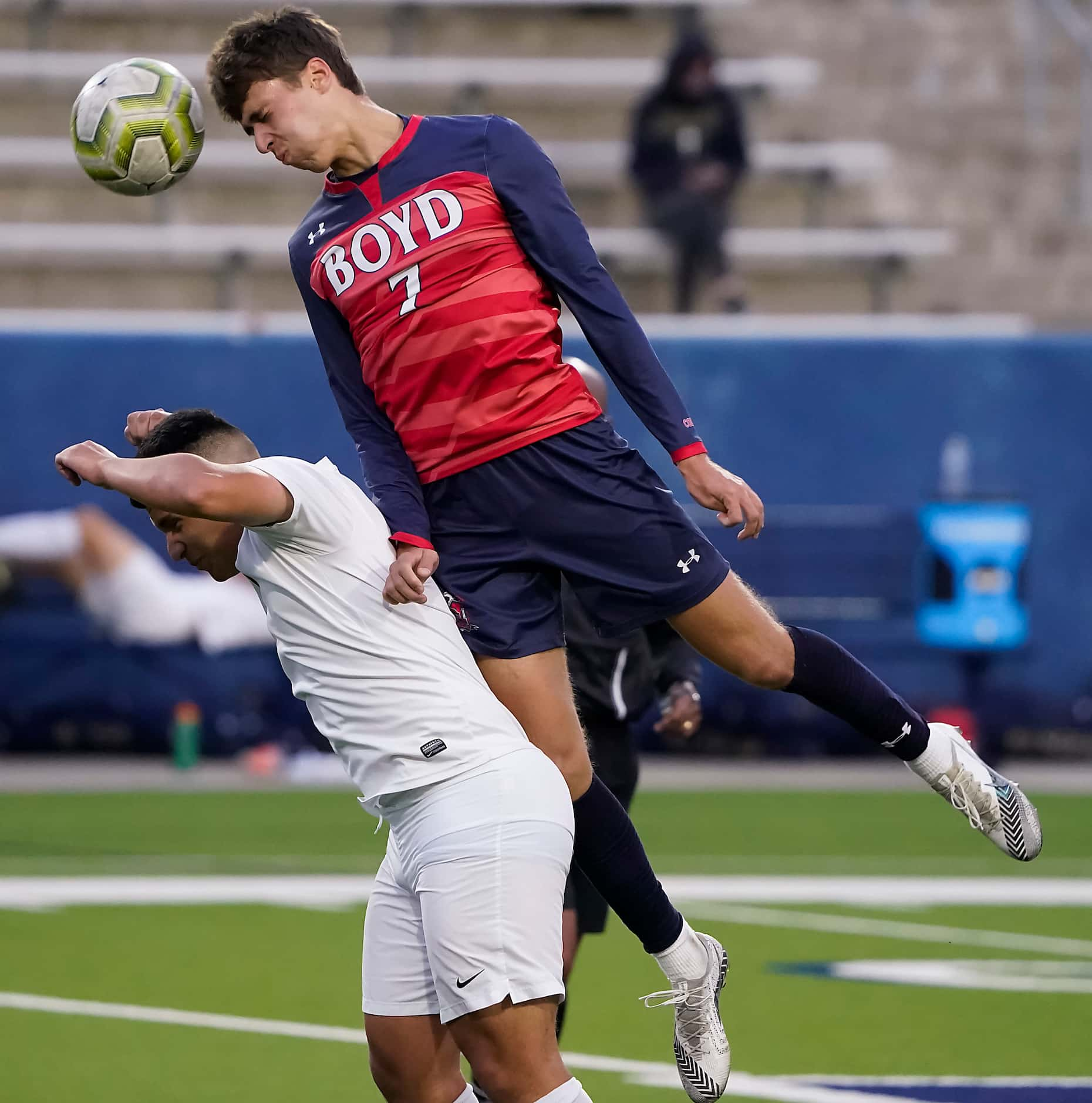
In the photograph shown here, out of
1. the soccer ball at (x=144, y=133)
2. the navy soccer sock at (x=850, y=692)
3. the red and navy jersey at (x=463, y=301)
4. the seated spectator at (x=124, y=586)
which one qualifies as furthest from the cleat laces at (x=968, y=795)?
the seated spectator at (x=124, y=586)

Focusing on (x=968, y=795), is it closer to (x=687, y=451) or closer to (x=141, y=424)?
(x=687, y=451)

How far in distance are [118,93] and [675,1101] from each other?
2823mm

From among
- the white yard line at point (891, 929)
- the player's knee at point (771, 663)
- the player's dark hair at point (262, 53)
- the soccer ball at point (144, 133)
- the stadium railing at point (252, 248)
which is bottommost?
the white yard line at point (891, 929)

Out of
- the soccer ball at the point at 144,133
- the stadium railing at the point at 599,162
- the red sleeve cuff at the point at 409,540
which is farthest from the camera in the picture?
the stadium railing at the point at 599,162

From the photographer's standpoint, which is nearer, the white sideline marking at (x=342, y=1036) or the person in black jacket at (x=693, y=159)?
the white sideline marking at (x=342, y=1036)

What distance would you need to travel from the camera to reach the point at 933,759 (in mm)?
4562

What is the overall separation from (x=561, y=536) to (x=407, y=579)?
1.84 ft

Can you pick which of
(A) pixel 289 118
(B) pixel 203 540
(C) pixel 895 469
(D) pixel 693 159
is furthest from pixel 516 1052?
(D) pixel 693 159

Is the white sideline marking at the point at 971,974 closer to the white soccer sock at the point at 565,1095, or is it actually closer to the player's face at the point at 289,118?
the white soccer sock at the point at 565,1095

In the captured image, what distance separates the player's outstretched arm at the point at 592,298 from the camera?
421 cm

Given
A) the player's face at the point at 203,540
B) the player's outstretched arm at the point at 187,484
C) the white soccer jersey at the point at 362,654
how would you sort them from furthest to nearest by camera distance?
the player's face at the point at 203,540
the white soccer jersey at the point at 362,654
the player's outstretched arm at the point at 187,484

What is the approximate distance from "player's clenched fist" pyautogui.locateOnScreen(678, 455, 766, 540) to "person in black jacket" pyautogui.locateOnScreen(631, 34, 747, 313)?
9.90 metres

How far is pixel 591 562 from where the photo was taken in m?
4.28

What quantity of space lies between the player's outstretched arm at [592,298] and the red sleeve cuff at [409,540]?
569 millimetres
